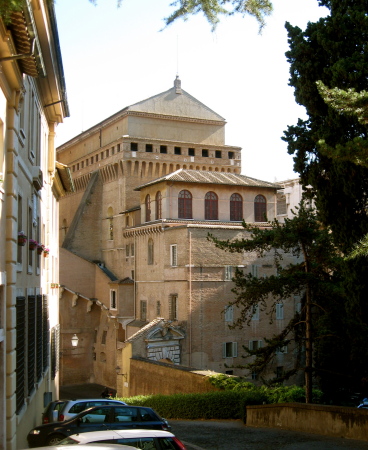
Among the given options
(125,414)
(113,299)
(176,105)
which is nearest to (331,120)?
(125,414)

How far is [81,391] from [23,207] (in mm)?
35942

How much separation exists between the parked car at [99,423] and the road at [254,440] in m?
2.70

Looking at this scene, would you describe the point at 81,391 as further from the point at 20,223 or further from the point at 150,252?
the point at 20,223

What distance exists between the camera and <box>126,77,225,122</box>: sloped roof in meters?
57.7

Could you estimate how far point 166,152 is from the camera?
56.2 m

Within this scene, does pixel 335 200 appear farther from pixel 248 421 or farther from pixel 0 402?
pixel 0 402

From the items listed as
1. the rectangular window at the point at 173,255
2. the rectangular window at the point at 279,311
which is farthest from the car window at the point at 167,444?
the rectangular window at the point at 279,311

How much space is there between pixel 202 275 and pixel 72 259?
587 inches

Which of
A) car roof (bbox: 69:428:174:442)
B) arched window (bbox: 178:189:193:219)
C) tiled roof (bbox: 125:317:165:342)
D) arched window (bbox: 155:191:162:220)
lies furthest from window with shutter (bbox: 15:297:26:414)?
arched window (bbox: 155:191:162:220)

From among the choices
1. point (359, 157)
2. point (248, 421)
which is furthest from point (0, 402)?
point (248, 421)

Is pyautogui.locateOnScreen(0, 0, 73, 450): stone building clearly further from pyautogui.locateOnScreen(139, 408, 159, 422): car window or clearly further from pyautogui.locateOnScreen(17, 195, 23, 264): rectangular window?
pyautogui.locateOnScreen(139, 408, 159, 422): car window

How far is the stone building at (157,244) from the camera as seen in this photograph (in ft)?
139

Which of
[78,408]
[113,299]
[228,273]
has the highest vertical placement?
[228,273]

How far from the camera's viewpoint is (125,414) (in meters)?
12.5
